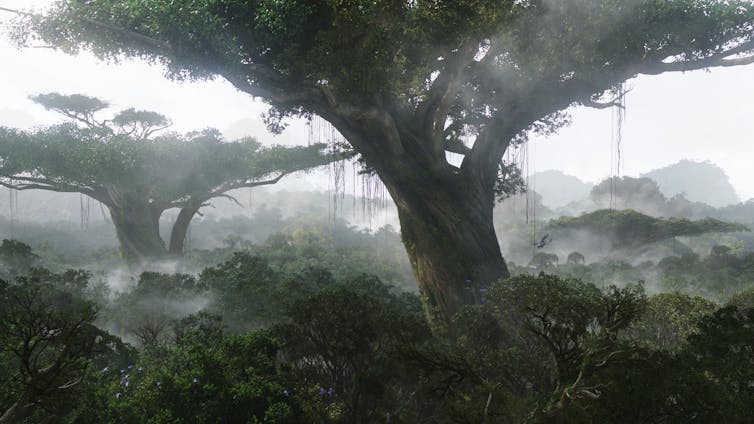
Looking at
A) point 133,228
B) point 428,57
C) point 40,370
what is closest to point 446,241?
point 428,57

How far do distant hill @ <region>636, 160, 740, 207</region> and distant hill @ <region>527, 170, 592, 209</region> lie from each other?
3316cm

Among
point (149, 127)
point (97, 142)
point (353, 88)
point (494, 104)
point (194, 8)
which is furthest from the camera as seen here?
point (149, 127)

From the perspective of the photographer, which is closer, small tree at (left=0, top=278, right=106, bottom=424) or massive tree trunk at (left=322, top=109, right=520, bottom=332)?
small tree at (left=0, top=278, right=106, bottom=424)

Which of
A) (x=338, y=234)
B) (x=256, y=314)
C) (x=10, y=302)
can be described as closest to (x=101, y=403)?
(x=10, y=302)

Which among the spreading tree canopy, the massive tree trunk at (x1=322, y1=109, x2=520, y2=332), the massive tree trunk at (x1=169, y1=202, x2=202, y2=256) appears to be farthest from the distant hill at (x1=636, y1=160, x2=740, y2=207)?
the massive tree trunk at (x1=322, y1=109, x2=520, y2=332)

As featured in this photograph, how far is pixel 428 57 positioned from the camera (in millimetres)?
9805

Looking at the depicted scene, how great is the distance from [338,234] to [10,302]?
106 ft

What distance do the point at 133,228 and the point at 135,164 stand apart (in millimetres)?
4678

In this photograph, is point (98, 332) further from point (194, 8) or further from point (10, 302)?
point (194, 8)

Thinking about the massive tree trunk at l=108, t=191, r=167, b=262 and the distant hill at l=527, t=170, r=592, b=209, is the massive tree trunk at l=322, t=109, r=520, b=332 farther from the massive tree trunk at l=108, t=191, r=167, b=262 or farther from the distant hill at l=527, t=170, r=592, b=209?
the distant hill at l=527, t=170, r=592, b=209

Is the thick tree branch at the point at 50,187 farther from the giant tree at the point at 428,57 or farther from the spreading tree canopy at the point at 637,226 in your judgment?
the spreading tree canopy at the point at 637,226

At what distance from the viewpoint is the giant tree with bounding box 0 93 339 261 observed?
650 inches

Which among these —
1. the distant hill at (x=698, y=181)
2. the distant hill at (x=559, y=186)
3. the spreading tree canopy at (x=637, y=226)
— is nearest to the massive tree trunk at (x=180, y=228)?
the spreading tree canopy at (x=637, y=226)

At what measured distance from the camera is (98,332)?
273 inches
